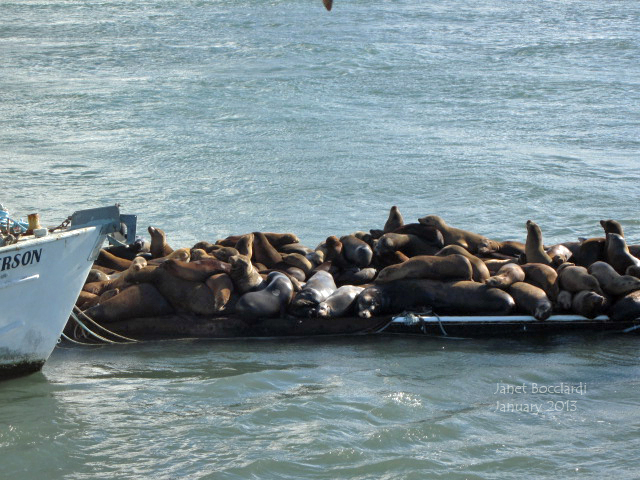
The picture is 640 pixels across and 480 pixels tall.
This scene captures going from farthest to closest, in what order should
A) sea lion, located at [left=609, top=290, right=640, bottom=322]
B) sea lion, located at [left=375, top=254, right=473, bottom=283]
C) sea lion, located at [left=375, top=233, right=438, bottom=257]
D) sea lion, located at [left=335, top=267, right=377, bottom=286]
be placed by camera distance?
sea lion, located at [left=375, top=233, right=438, bottom=257]
sea lion, located at [left=335, top=267, right=377, bottom=286]
sea lion, located at [left=375, top=254, right=473, bottom=283]
sea lion, located at [left=609, top=290, right=640, bottom=322]

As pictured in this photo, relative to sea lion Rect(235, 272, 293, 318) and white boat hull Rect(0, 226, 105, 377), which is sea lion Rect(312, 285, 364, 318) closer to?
sea lion Rect(235, 272, 293, 318)

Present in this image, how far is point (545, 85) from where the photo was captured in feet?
78.6

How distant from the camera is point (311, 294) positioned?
9484 millimetres

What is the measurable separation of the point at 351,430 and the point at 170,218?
26.6ft

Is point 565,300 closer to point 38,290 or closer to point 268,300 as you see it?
point 268,300

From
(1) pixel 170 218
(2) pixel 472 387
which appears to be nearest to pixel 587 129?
(1) pixel 170 218

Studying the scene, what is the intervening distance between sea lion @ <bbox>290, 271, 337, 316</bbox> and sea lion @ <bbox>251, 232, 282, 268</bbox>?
27.4 inches

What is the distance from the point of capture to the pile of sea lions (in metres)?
9.38

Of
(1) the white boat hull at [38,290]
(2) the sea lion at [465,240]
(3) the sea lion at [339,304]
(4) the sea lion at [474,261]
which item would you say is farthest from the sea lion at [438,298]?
(1) the white boat hull at [38,290]

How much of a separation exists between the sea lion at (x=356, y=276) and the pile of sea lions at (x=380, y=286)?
1 cm

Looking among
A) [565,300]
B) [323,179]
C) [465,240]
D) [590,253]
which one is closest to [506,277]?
[565,300]

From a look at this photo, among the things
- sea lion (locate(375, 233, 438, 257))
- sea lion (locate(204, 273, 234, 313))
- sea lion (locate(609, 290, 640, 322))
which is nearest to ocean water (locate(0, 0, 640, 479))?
sea lion (locate(609, 290, 640, 322))

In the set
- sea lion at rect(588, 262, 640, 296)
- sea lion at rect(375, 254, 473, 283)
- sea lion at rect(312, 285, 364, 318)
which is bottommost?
sea lion at rect(312, 285, 364, 318)

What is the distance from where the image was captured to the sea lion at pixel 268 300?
934cm
